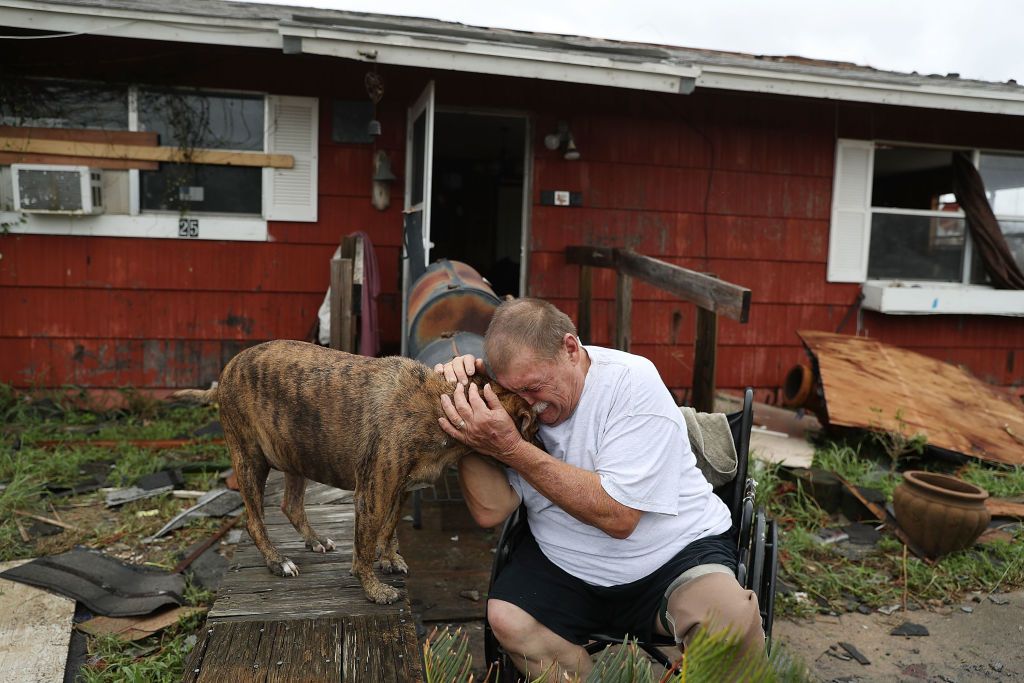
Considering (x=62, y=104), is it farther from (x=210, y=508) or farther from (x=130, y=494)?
(x=210, y=508)

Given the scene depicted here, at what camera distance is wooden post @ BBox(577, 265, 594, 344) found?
22.9 feet

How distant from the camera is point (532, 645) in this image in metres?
2.21

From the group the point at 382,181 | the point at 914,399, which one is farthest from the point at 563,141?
the point at 914,399

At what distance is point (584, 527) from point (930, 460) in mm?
4897

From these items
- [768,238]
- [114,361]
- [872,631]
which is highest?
[768,238]

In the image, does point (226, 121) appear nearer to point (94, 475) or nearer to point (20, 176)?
point (20, 176)

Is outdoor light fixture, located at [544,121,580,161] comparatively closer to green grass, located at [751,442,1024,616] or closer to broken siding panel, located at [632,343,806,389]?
broken siding panel, located at [632,343,806,389]

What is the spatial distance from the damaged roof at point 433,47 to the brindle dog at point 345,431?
10.8 ft

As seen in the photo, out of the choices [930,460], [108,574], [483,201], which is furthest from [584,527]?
[483,201]

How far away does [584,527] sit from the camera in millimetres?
2287

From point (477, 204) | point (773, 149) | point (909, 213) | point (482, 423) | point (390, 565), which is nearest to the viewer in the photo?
point (482, 423)

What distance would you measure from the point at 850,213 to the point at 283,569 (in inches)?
274

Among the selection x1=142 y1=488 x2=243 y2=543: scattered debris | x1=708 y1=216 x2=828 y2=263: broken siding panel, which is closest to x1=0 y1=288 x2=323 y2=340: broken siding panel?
x1=142 y1=488 x2=243 y2=543: scattered debris

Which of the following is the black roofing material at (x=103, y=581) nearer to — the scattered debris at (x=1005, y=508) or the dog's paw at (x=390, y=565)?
the dog's paw at (x=390, y=565)
